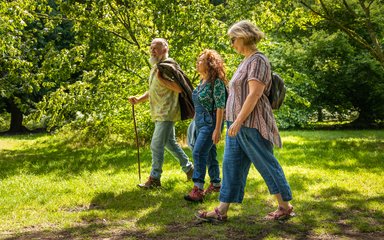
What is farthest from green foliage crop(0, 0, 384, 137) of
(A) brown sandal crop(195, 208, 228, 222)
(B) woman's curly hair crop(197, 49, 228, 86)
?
(A) brown sandal crop(195, 208, 228, 222)

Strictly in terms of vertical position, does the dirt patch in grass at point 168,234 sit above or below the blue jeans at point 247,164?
below

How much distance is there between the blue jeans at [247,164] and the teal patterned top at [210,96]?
0.69 m

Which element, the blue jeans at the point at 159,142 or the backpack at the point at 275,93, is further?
the blue jeans at the point at 159,142

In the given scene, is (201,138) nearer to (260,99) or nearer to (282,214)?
(260,99)

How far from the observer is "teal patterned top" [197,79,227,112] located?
5.64 metres

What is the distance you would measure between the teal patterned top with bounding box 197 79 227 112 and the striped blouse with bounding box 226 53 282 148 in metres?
0.69

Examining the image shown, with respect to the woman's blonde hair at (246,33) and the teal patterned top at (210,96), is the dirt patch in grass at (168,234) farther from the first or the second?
the woman's blonde hair at (246,33)

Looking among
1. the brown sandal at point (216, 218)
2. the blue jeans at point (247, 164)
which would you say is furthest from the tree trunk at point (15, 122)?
the blue jeans at point (247, 164)

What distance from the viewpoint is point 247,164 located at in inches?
198

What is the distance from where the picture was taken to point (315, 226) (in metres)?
4.87

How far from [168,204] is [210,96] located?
1421 mm

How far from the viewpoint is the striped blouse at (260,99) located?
15.4ft

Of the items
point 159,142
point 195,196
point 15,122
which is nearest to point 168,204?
point 195,196

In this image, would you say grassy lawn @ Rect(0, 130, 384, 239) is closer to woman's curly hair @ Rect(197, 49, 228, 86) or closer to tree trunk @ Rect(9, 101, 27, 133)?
woman's curly hair @ Rect(197, 49, 228, 86)
